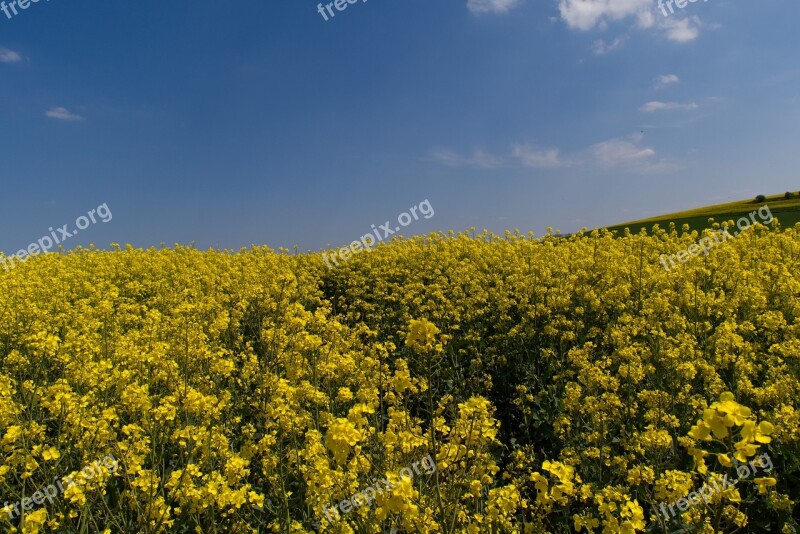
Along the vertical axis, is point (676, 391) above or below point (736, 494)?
below

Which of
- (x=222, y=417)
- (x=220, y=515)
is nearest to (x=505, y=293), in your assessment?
→ (x=222, y=417)

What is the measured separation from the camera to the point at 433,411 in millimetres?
2893

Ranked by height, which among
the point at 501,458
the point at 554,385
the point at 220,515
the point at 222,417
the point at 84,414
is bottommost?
the point at 501,458

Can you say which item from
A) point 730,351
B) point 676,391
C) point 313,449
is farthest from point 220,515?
point 730,351

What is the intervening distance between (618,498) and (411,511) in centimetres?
156

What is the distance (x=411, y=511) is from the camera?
7.42 feet

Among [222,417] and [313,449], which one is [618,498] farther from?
[222,417]

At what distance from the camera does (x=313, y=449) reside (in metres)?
3.23

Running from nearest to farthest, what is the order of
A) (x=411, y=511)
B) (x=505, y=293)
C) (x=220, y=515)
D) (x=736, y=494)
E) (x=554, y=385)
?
1. (x=736, y=494)
2. (x=411, y=511)
3. (x=220, y=515)
4. (x=554, y=385)
5. (x=505, y=293)

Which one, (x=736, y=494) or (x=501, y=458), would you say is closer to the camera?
(x=736, y=494)

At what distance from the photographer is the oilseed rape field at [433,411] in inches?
113

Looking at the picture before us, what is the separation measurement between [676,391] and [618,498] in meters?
2.03

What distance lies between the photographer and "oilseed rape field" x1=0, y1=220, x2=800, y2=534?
113 inches

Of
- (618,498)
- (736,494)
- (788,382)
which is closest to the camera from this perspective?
(736,494)
